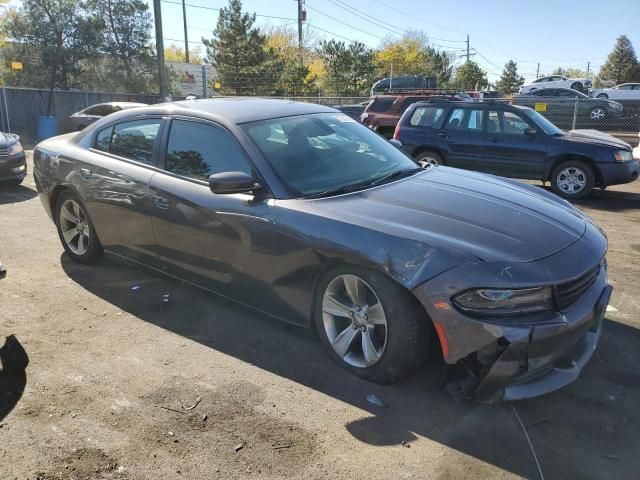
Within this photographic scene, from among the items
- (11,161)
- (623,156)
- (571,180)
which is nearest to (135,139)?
(11,161)

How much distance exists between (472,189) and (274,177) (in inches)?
54.6

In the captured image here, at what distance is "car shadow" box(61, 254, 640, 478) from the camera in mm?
2566

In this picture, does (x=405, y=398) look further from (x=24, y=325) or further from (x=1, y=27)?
(x=1, y=27)

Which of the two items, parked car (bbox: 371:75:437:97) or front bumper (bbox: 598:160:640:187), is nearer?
front bumper (bbox: 598:160:640:187)

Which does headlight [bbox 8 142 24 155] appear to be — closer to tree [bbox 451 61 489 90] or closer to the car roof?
the car roof

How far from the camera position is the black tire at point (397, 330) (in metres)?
2.90

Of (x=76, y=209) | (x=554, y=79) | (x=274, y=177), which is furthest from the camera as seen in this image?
(x=554, y=79)

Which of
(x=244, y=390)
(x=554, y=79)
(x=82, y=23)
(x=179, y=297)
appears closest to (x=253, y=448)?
(x=244, y=390)

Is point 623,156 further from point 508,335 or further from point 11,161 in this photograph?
point 11,161

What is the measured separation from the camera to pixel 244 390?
3.13 m

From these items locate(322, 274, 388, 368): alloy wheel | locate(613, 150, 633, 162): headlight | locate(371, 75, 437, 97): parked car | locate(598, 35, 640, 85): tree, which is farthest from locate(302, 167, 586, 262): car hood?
locate(598, 35, 640, 85): tree

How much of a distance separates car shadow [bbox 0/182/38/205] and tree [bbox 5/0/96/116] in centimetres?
2333

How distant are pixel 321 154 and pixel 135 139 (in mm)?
1733

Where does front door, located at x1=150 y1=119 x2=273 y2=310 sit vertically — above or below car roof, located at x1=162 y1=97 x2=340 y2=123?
below
